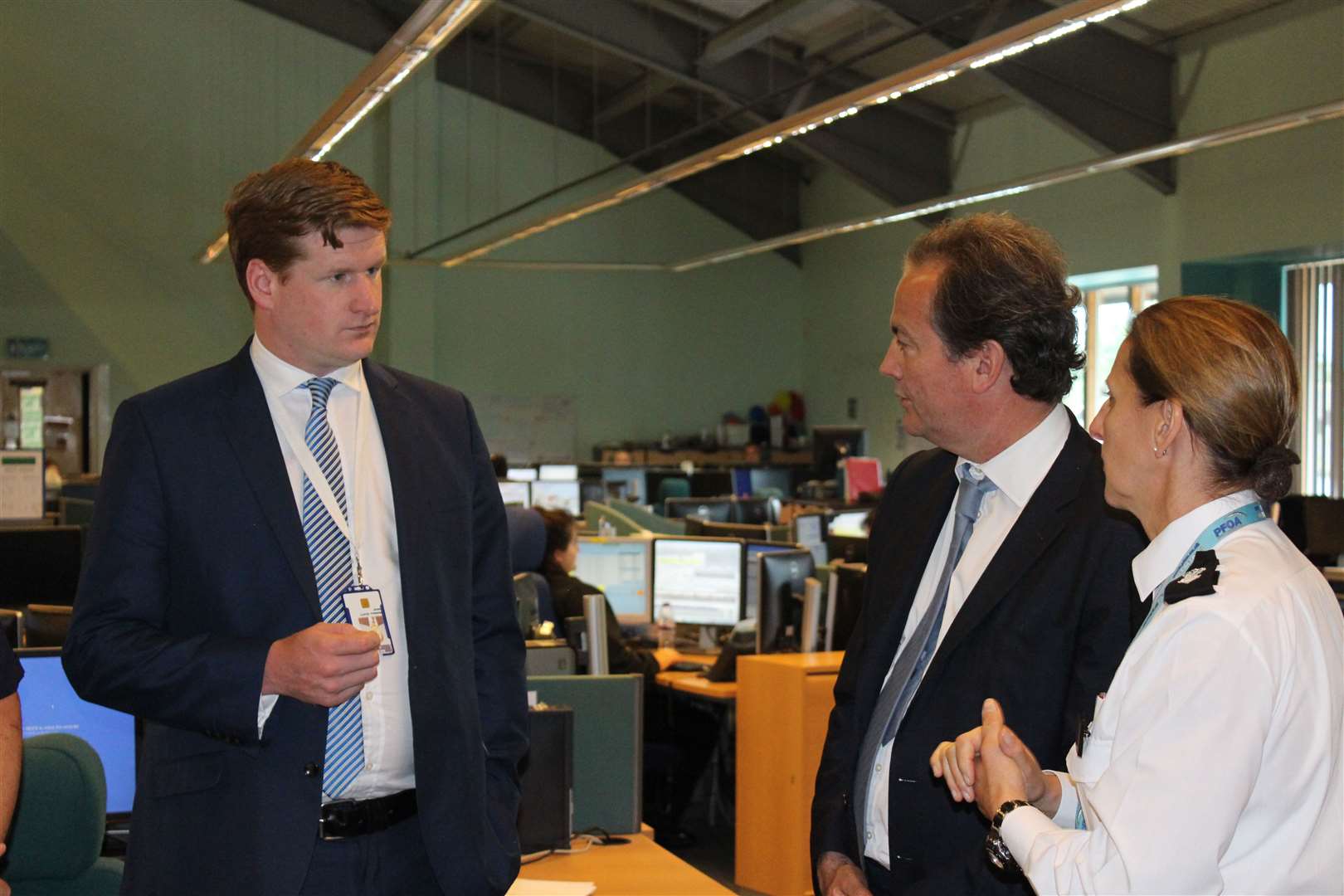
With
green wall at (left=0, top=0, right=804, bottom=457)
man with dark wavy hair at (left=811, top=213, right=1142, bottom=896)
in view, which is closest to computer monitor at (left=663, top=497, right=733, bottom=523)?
green wall at (left=0, top=0, right=804, bottom=457)

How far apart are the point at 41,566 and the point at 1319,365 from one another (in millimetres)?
9248

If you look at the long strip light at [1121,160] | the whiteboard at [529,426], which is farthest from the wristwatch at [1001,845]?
the whiteboard at [529,426]

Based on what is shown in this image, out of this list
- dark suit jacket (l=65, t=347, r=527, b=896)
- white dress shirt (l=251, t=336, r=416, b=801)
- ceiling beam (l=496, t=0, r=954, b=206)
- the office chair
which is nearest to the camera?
dark suit jacket (l=65, t=347, r=527, b=896)

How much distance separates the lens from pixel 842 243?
1666 centimetres

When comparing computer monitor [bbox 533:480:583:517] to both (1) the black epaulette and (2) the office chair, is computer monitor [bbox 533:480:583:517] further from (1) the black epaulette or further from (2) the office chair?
(1) the black epaulette

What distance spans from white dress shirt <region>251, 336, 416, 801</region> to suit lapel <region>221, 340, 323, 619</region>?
24 millimetres

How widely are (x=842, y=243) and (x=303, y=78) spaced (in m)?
6.73

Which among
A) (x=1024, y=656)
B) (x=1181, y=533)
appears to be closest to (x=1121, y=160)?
(x=1024, y=656)

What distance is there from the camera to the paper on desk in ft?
8.87

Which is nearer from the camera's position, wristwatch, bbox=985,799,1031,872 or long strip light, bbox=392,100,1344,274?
wristwatch, bbox=985,799,1031,872

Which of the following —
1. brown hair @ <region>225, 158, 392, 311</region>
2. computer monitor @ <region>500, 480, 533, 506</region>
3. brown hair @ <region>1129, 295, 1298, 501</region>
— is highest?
brown hair @ <region>225, 158, 392, 311</region>

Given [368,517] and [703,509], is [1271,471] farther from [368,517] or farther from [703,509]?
[703,509]

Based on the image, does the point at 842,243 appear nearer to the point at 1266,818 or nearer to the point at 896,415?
the point at 896,415

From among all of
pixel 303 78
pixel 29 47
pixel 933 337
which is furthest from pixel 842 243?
pixel 933 337
